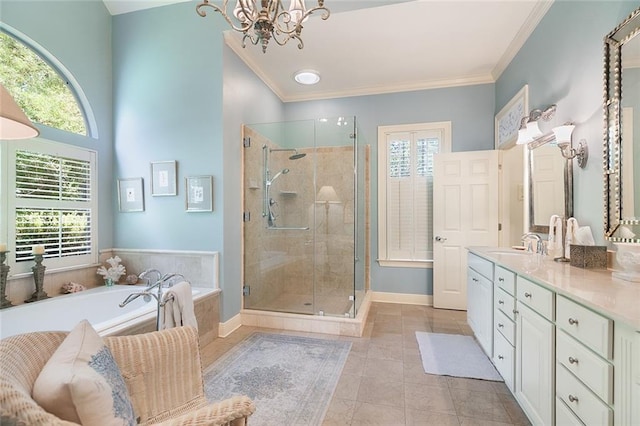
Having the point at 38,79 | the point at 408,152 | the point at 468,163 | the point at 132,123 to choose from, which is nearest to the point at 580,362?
the point at 468,163

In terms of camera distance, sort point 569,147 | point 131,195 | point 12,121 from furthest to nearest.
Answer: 1. point 131,195
2. point 569,147
3. point 12,121

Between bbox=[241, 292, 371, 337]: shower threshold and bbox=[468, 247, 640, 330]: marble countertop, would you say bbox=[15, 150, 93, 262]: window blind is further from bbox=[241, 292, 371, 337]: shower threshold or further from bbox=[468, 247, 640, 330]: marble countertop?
bbox=[468, 247, 640, 330]: marble countertop

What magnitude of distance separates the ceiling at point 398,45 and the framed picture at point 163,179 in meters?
1.42

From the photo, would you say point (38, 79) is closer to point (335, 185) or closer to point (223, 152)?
point (223, 152)

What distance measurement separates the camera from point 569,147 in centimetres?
200

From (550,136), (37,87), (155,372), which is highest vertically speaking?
(37,87)

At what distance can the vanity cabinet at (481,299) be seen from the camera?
216 centimetres

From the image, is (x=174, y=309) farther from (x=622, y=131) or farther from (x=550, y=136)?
(x=550, y=136)

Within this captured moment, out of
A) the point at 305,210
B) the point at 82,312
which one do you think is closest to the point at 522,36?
the point at 305,210

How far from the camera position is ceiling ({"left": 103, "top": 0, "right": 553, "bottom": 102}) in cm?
254

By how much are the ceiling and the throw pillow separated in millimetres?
2901

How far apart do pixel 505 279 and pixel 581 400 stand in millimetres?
836

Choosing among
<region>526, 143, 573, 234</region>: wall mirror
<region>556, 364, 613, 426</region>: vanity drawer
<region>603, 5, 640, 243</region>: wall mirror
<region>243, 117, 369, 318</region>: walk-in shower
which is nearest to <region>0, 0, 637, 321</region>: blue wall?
<region>243, 117, 369, 318</region>: walk-in shower

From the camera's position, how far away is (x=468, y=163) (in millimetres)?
3566
